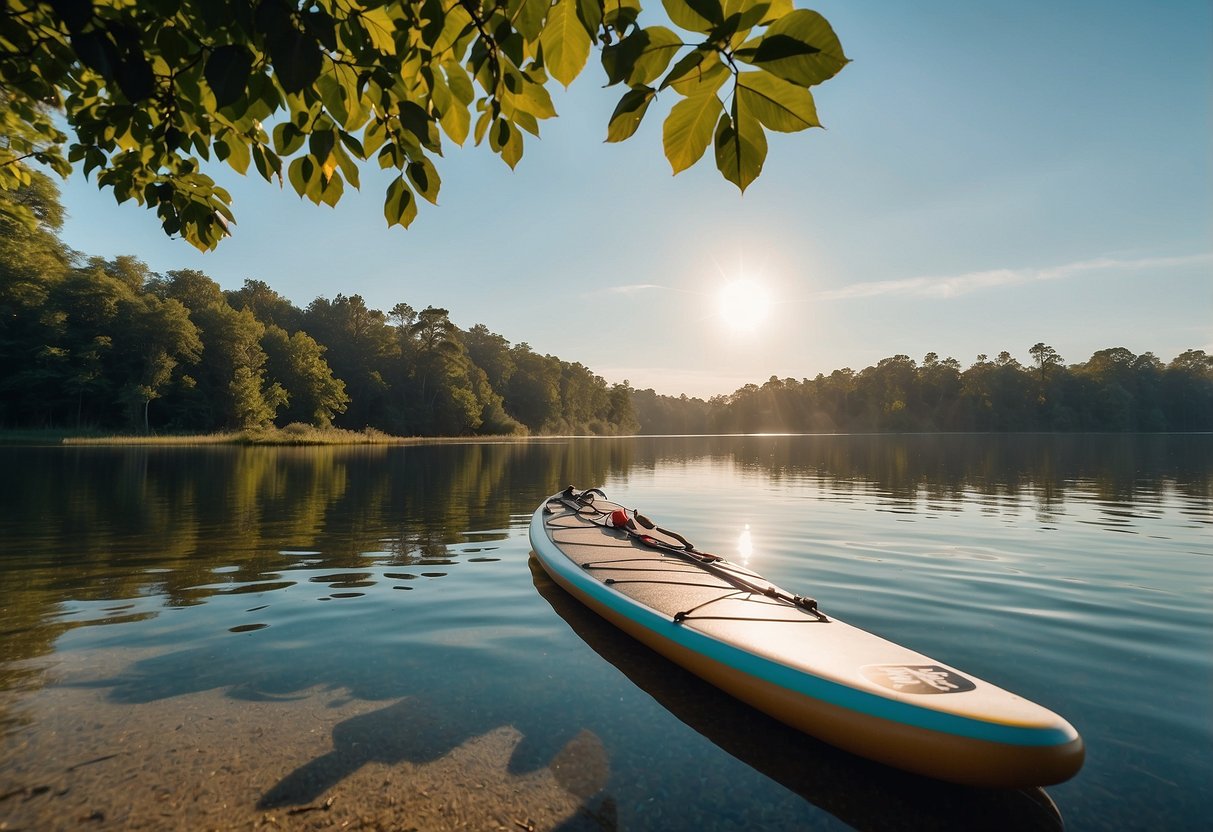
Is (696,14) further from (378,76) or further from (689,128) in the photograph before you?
(378,76)

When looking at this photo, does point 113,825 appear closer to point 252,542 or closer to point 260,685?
point 260,685

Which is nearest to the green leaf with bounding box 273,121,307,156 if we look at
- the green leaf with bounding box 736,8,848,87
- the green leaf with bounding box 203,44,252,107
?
the green leaf with bounding box 203,44,252,107

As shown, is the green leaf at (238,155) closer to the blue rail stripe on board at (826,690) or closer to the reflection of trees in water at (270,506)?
the blue rail stripe on board at (826,690)

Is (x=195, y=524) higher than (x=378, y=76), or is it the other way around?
(x=378, y=76)

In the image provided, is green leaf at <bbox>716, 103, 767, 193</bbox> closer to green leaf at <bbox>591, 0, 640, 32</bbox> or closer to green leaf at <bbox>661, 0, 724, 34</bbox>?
green leaf at <bbox>661, 0, 724, 34</bbox>

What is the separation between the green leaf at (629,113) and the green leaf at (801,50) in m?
0.33

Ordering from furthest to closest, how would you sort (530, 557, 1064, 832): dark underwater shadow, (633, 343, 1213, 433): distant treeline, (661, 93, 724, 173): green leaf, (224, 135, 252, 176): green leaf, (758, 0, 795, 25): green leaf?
(633, 343, 1213, 433): distant treeline < (530, 557, 1064, 832): dark underwater shadow < (224, 135, 252, 176): green leaf < (661, 93, 724, 173): green leaf < (758, 0, 795, 25): green leaf

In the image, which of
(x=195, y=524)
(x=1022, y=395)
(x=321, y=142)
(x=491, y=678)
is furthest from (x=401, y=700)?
(x=1022, y=395)

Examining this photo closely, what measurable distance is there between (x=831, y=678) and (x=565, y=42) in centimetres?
351

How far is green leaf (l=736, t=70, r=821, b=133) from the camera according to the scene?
120cm

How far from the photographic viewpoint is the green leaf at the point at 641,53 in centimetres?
128

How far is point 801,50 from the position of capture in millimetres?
1104

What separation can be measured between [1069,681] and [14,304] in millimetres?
58132

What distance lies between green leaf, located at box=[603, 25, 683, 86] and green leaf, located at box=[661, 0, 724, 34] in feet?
0.16
